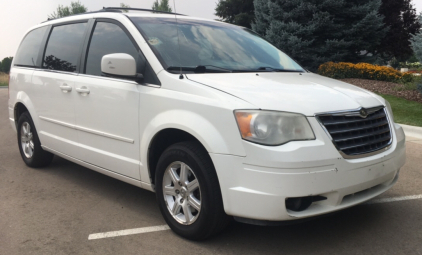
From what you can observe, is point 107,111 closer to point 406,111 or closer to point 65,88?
point 65,88

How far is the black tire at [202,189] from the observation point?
10.6 feet

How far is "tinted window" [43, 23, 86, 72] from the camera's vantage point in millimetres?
4863

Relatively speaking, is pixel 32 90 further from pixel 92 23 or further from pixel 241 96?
pixel 241 96

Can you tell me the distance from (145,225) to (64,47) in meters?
2.44

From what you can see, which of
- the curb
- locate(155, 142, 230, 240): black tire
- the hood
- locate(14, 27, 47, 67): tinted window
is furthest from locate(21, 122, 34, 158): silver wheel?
the curb

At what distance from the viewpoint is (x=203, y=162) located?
3.24 meters

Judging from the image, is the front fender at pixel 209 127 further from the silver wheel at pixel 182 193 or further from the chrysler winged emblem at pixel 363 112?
the chrysler winged emblem at pixel 363 112

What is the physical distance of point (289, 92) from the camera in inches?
132

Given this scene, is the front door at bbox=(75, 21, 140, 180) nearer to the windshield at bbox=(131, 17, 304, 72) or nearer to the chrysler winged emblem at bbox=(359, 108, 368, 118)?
the windshield at bbox=(131, 17, 304, 72)

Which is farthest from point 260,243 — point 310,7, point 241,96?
point 310,7

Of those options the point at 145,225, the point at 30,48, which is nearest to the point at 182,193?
the point at 145,225

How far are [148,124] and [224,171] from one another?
36.9 inches

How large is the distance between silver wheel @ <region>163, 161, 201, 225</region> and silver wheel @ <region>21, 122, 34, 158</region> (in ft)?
9.76

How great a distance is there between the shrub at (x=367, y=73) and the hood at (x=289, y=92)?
11.7 m
